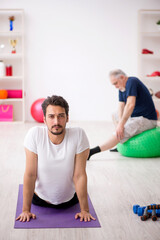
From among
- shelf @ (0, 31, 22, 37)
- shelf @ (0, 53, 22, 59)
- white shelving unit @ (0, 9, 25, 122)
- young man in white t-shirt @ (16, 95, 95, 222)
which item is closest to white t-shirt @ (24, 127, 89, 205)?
young man in white t-shirt @ (16, 95, 95, 222)

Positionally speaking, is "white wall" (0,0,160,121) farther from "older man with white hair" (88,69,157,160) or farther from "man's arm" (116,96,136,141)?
"man's arm" (116,96,136,141)

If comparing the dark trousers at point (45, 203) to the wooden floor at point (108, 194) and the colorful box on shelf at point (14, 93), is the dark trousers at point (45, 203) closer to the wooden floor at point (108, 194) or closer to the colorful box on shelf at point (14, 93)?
the wooden floor at point (108, 194)

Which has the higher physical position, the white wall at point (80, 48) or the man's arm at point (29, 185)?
the white wall at point (80, 48)

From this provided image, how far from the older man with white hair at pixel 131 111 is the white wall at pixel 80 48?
3.00 m

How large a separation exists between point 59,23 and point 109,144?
3.71m

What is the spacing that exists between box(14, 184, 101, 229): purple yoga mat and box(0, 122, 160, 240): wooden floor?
44mm

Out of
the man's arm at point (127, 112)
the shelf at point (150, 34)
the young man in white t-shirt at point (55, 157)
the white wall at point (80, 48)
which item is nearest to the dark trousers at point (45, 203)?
the young man in white t-shirt at point (55, 157)

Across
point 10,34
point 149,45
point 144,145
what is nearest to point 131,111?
point 144,145

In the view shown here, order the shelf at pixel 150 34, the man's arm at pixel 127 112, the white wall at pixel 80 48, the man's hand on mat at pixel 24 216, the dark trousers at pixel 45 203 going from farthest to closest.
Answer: the white wall at pixel 80 48, the shelf at pixel 150 34, the man's arm at pixel 127 112, the dark trousers at pixel 45 203, the man's hand on mat at pixel 24 216

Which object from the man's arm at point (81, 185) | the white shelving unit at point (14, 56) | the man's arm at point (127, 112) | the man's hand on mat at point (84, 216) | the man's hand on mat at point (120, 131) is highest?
the white shelving unit at point (14, 56)

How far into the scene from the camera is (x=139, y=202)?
96.0 inches

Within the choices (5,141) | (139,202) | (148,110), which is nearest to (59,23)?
(5,141)

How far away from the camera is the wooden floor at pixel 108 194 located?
6.33 ft

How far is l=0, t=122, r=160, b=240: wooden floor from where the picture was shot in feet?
6.33
